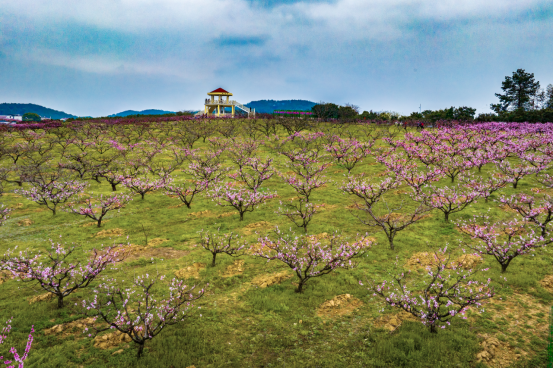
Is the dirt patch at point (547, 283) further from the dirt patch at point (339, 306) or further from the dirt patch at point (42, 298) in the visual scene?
the dirt patch at point (42, 298)

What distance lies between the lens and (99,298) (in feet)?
40.4

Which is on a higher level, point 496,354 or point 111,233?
point 111,233

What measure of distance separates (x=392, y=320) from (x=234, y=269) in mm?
7967

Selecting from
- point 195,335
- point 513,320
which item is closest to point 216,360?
point 195,335

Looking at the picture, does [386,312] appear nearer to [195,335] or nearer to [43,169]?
[195,335]

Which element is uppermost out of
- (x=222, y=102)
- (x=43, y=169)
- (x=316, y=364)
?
(x=222, y=102)

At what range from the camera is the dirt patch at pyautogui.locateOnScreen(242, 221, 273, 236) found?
19.7 meters

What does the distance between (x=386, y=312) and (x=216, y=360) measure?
660 cm

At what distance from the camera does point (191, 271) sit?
14.8 meters

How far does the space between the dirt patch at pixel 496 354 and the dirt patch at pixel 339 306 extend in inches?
165

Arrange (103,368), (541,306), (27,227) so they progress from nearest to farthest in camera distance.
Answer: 1. (103,368)
2. (541,306)
3. (27,227)

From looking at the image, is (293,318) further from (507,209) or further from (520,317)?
(507,209)

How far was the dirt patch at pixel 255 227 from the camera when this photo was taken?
19.7 meters

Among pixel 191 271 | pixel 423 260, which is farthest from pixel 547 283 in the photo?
pixel 191 271
